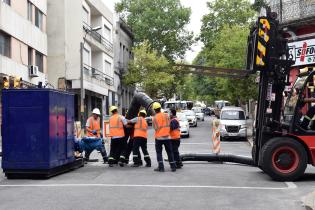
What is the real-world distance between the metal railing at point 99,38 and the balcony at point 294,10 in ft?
53.4

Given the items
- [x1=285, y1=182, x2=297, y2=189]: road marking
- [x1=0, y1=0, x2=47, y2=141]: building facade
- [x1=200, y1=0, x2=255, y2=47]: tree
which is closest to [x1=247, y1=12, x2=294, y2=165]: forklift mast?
[x1=285, y1=182, x2=297, y2=189]: road marking

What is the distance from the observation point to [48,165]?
1328 centimetres

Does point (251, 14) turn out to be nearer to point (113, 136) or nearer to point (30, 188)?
point (113, 136)

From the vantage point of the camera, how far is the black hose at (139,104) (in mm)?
17359

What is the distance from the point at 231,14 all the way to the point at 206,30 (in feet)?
15.5

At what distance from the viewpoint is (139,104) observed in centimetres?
1777

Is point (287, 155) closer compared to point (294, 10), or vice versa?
point (287, 155)

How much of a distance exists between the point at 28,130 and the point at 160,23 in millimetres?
58087

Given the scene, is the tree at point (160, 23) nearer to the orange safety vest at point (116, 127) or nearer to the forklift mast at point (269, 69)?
the orange safety vest at point (116, 127)

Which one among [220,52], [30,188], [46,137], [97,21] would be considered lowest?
[30,188]

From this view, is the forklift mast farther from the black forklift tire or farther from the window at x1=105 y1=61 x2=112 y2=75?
the window at x1=105 y1=61 x2=112 y2=75

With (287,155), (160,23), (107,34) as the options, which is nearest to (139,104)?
(287,155)

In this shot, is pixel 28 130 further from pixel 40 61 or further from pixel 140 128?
pixel 40 61

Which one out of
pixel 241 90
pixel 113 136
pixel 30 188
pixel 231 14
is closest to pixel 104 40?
pixel 241 90
